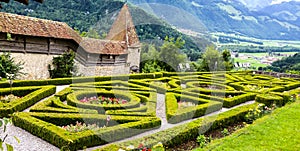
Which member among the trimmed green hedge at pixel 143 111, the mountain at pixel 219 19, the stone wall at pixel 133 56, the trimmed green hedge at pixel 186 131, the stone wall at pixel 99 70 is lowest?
the trimmed green hedge at pixel 186 131

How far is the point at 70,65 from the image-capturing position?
56.7ft

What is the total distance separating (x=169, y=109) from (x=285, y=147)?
12.1 feet

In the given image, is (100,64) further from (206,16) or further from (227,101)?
(206,16)

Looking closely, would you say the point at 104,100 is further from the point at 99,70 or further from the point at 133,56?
the point at 133,56

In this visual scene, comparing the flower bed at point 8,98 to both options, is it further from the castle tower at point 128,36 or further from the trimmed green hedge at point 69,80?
the castle tower at point 128,36

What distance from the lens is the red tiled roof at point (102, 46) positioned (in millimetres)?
19156

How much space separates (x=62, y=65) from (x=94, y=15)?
108 ft

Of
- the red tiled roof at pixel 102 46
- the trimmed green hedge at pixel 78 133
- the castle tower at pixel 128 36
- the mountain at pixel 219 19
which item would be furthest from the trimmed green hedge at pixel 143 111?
the mountain at pixel 219 19

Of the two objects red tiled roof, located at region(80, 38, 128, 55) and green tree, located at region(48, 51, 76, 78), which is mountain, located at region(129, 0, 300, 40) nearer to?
red tiled roof, located at region(80, 38, 128, 55)

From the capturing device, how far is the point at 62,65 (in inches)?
675

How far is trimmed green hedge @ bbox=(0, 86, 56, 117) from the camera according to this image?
7.96 metres

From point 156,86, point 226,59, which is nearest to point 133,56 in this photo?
point 226,59

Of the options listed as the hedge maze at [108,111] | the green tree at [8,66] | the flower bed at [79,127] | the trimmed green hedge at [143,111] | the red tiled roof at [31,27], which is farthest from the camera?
the red tiled roof at [31,27]

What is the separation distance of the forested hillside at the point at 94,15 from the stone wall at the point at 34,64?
23.7 meters
